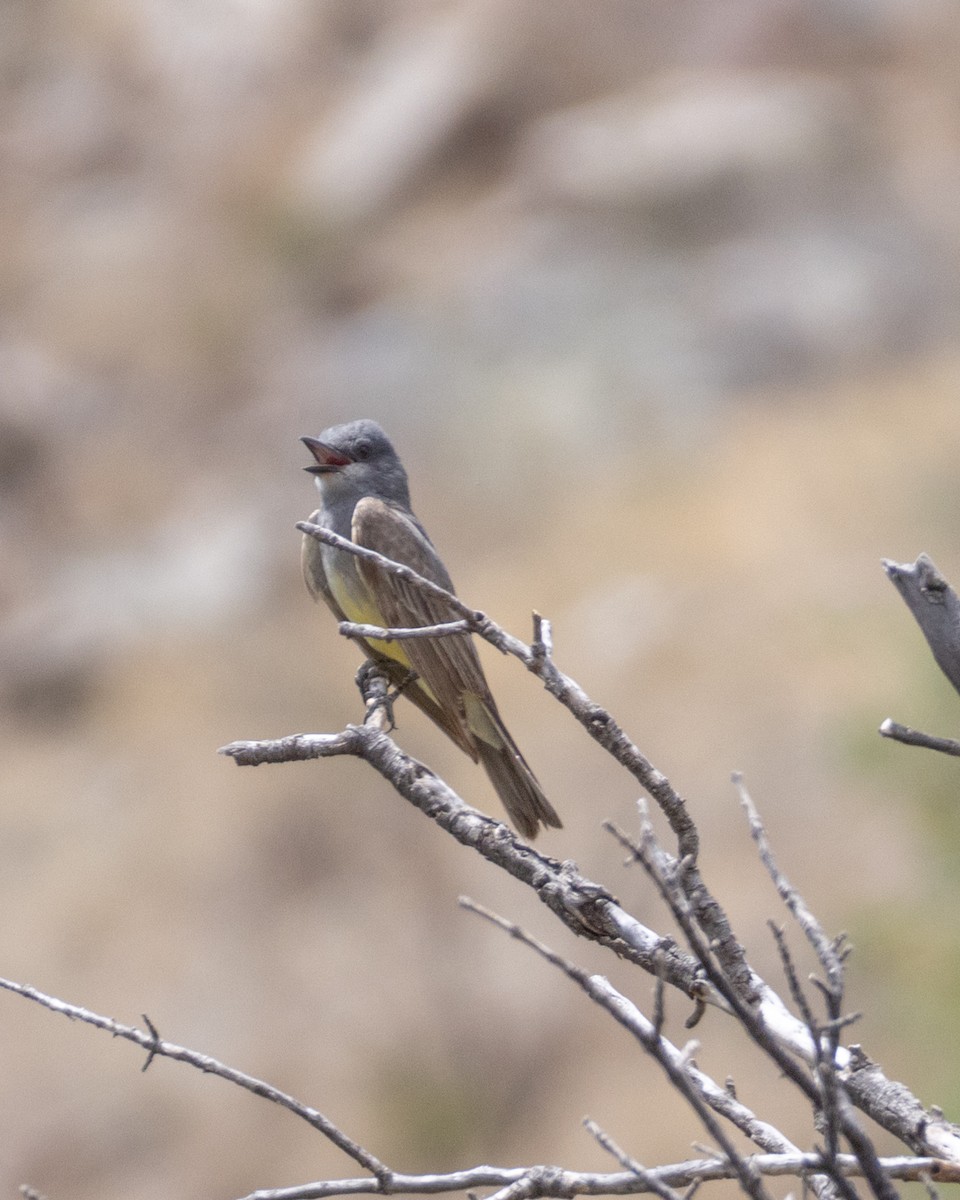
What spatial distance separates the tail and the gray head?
1.02 m

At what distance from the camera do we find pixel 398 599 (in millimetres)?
5008

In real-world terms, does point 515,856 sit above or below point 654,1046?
above

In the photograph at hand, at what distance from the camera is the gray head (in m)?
5.23

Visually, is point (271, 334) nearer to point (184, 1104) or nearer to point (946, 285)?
point (946, 285)

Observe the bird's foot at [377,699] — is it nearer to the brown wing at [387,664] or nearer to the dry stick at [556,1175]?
the brown wing at [387,664]

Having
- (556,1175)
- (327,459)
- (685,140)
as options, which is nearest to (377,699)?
(327,459)

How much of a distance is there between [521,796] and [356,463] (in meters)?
1.32

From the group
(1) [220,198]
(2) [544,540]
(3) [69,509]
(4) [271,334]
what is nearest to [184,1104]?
(2) [544,540]

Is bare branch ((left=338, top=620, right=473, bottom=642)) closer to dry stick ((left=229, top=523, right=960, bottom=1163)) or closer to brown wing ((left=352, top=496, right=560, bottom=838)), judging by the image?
dry stick ((left=229, top=523, right=960, bottom=1163))

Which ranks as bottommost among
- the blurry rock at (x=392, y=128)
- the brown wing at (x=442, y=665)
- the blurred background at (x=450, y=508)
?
the brown wing at (x=442, y=665)

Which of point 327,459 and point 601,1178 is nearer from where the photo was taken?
point 601,1178

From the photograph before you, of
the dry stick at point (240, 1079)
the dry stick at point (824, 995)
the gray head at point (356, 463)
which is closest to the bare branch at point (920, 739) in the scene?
the dry stick at point (824, 995)

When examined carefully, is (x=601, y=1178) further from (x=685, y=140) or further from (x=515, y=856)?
(x=685, y=140)

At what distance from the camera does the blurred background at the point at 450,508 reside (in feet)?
40.3
